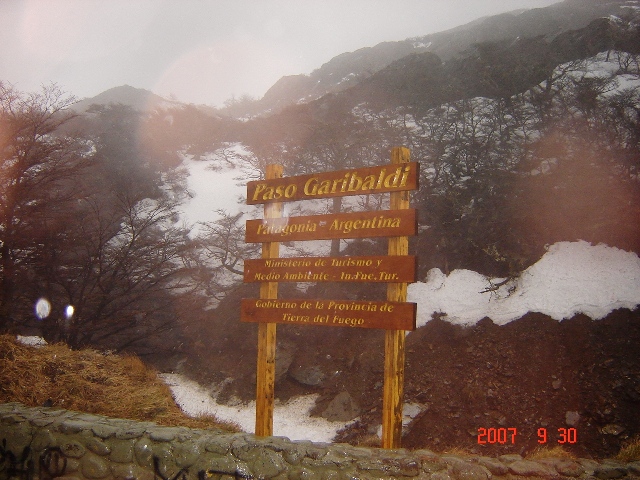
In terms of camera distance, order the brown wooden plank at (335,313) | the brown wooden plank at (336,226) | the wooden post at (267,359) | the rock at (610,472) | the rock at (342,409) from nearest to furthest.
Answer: the rock at (610,472), the brown wooden plank at (335,313), the brown wooden plank at (336,226), the wooden post at (267,359), the rock at (342,409)

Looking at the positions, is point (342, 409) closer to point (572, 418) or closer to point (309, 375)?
point (309, 375)

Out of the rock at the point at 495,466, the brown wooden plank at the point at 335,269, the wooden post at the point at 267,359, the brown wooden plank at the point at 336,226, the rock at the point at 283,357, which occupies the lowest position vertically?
the rock at the point at 283,357

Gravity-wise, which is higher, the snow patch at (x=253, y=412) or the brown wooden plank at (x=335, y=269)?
the brown wooden plank at (x=335, y=269)

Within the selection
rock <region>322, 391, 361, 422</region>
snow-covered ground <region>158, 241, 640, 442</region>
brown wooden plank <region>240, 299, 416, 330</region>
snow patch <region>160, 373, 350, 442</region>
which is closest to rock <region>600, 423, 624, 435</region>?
snow-covered ground <region>158, 241, 640, 442</region>

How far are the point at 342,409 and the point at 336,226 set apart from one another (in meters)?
7.49

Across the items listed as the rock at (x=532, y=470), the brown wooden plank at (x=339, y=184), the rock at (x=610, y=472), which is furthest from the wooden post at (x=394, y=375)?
the rock at (x=610, y=472)

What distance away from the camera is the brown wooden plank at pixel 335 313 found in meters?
5.51

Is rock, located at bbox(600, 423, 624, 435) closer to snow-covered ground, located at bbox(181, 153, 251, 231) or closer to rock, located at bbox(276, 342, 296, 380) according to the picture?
rock, located at bbox(276, 342, 296, 380)

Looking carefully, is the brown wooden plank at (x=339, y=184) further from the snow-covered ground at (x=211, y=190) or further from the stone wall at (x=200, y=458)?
the snow-covered ground at (x=211, y=190)

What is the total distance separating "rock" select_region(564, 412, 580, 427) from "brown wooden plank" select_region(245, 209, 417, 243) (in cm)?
714

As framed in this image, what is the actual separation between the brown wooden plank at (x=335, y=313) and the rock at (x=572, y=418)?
658 centimetres

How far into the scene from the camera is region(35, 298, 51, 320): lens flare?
1350 centimetres
